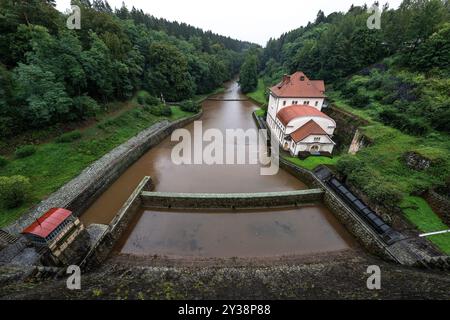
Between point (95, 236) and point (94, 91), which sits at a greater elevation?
point (94, 91)

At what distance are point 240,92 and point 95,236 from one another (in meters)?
50.3

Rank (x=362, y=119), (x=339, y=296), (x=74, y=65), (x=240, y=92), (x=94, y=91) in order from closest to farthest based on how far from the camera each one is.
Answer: (x=339, y=296) → (x=74, y=65) → (x=362, y=119) → (x=94, y=91) → (x=240, y=92)

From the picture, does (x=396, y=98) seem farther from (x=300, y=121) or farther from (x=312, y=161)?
(x=312, y=161)

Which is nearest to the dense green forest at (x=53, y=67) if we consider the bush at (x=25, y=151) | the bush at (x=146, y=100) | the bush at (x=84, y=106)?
the bush at (x=84, y=106)

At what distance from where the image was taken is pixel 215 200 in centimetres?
1274

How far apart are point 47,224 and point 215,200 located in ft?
27.6

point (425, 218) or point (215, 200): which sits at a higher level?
point (425, 218)

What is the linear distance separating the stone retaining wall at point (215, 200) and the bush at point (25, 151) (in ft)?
30.8

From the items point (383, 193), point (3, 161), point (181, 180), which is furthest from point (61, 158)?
point (383, 193)

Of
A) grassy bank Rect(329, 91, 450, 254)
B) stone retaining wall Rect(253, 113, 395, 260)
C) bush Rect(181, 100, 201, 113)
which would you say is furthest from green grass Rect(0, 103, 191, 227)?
grassy bank Rect(329, 91, 450, 254)

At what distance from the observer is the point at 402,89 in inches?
832

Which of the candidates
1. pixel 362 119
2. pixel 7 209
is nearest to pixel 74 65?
pixel 7 209

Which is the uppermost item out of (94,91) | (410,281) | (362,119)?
(94,91)

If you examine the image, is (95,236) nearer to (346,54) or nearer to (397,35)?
(346,54)
